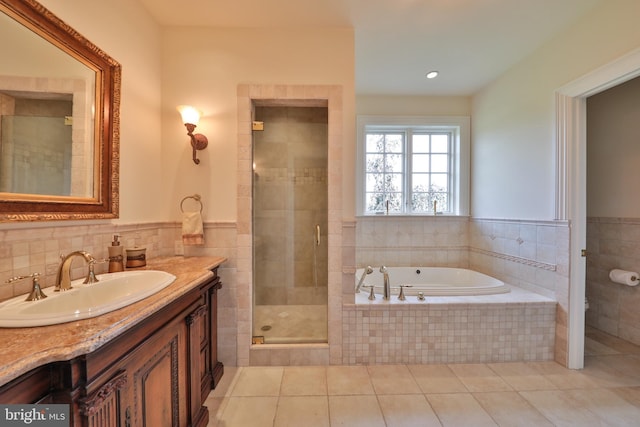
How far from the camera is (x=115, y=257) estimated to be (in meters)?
1.42

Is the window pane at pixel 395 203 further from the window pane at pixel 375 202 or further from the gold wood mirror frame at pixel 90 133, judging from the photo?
the gold wood mirror frame at pixel 90 133

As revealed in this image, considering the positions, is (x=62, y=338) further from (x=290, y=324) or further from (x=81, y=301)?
(x=290, y=324)

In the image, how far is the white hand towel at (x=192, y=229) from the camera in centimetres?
187

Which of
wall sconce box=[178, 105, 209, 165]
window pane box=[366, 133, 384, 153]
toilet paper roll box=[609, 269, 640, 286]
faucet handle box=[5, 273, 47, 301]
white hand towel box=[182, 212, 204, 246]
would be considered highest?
window pane box=[366, 133, 384, 153]

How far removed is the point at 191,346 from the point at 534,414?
2069mm

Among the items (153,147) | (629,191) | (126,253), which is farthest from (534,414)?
(153,147)

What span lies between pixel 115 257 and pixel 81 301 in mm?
365

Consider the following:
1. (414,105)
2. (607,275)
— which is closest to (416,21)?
(414,105)

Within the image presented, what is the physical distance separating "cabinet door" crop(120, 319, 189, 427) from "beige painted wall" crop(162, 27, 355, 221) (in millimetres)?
1111

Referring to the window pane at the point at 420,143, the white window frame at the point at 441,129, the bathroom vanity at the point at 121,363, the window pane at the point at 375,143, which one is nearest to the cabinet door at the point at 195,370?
the bathroom vanity at the point at 121,363

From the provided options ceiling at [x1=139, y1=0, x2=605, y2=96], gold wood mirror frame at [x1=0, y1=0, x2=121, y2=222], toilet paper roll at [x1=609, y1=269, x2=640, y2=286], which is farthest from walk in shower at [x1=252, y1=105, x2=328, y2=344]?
toilet paper roll at [x1=609, y1=269, x2=640, y2=286]

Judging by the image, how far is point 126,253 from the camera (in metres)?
1.54

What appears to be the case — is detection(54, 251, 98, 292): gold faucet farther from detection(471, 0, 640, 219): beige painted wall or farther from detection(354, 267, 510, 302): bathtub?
detection(471, 0, 640, 219): beige painted wall

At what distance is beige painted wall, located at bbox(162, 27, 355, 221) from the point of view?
197cm
